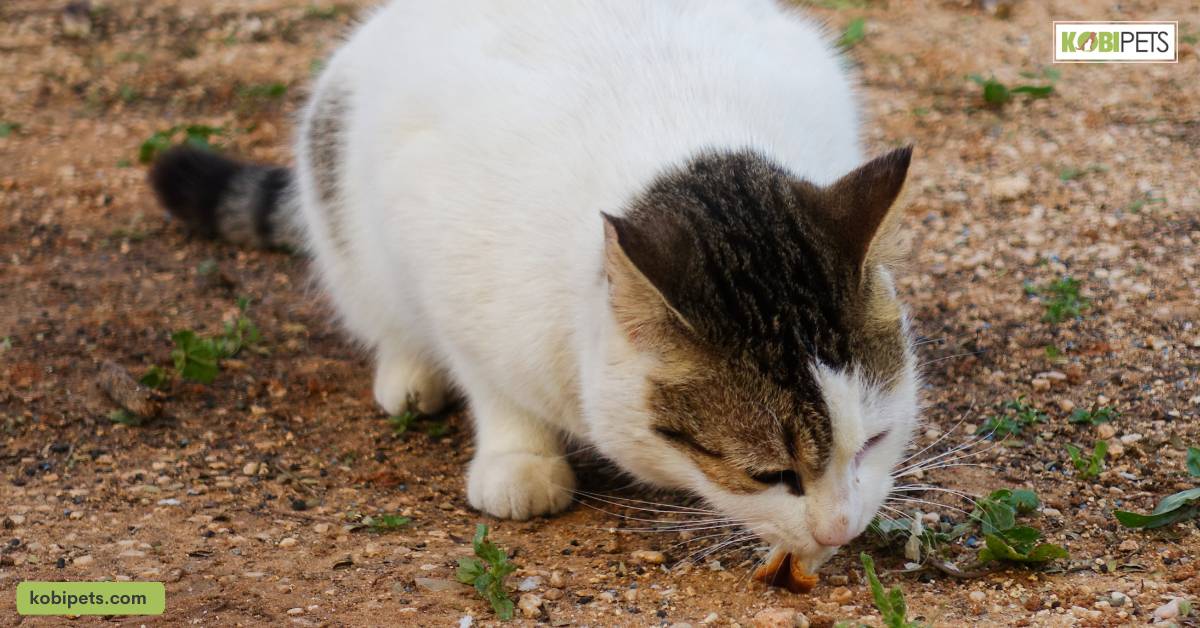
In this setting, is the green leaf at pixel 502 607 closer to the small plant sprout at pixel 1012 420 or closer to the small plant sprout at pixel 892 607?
the small plant sprout at pixel 892 607

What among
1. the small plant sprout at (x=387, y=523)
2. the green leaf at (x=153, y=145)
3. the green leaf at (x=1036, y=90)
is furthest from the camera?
the green leaf at (x=153, y=145)

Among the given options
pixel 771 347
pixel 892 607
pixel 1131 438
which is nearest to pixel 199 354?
pixel 771 347

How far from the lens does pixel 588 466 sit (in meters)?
3.93

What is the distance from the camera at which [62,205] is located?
591 cm

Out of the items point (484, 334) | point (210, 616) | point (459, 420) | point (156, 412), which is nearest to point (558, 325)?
point (484, 334)

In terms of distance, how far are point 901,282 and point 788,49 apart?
4.37ft

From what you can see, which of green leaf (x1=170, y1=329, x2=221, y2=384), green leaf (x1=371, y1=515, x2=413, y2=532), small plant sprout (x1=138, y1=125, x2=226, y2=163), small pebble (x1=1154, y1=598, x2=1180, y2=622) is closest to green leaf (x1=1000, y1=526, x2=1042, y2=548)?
small pebble (x1=1154, y1=598, x2=1180, y2=622)

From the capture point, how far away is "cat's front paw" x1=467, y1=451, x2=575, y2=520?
3.57m

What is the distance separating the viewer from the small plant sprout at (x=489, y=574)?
289cm

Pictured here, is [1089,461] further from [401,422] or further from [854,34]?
[854,34]

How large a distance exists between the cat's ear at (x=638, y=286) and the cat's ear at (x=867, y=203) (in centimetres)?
41

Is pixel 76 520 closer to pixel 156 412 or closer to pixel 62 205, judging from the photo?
pixel 156 412

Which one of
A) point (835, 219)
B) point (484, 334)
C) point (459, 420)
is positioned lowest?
point (459, 420)

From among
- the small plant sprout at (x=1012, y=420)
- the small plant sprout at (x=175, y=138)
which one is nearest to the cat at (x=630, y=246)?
the small plant sprout at (x=1012, y=420)
